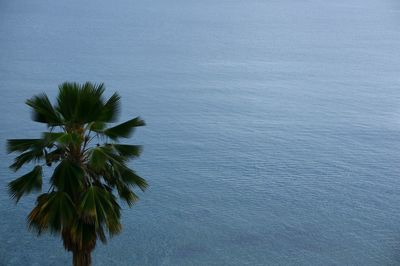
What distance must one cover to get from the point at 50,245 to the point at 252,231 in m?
6.60

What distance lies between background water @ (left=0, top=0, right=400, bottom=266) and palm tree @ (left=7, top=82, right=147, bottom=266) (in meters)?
9.63

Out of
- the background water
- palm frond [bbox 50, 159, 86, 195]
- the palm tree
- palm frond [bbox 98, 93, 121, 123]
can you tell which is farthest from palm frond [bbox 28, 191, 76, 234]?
the background water

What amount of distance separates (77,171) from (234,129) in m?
24.1

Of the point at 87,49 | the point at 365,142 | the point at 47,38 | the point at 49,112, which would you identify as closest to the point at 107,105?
the point at 49,112

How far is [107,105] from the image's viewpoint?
1291 centimetres

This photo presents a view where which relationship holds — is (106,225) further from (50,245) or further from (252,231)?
(252,231)

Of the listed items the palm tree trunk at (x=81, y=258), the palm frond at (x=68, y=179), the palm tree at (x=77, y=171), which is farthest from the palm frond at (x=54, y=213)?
the palm tree trunk at (x=81, y=258)

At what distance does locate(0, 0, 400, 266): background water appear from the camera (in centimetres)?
2380

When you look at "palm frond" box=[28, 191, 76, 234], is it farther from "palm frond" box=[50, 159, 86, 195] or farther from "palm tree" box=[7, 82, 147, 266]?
"palm frond" box=[50, 159, 86, 195]

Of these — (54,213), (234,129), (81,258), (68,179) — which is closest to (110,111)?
(68,179)

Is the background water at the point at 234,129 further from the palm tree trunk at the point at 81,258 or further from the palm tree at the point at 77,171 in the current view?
the palm tree at the point at 77,171

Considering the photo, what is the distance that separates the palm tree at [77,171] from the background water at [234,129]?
9.63 metres

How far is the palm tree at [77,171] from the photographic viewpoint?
12203 mm

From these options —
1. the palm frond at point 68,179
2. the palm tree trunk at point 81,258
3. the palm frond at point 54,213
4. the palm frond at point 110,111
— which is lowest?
the palm tree trunk at point 81,258
